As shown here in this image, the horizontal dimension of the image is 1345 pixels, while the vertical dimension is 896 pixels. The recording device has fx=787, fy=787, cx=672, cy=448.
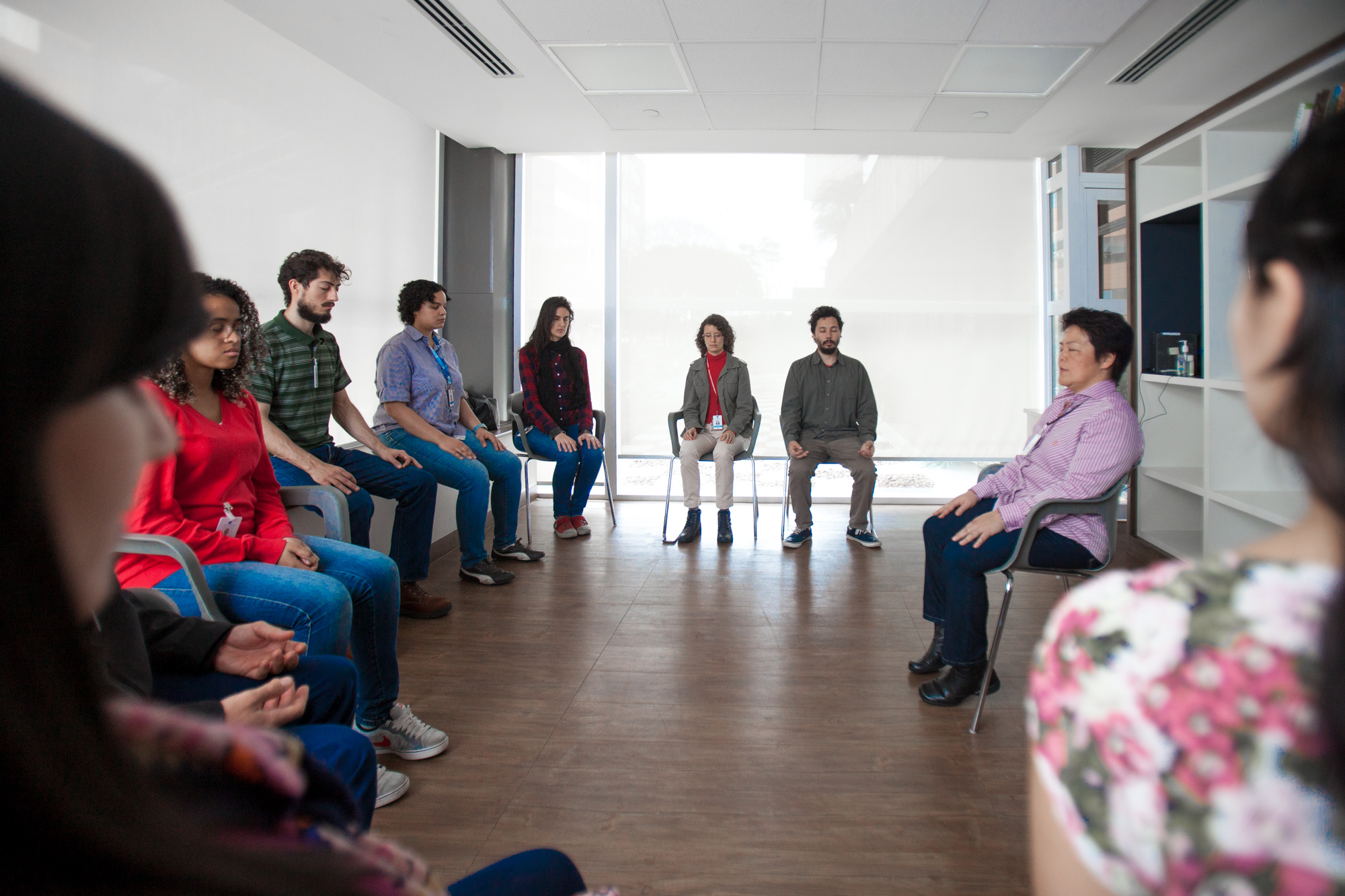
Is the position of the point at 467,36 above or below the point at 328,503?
above

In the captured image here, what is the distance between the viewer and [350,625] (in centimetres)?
210

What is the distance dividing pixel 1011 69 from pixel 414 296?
337 centimetres

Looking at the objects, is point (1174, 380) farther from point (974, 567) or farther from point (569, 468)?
point (569, 468)

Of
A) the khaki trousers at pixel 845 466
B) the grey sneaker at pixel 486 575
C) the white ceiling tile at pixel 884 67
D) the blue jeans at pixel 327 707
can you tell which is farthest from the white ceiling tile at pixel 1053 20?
the blue jeans at pixel 327 707

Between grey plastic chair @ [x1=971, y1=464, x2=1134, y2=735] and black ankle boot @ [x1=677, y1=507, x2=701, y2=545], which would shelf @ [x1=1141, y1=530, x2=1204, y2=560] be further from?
black ankle boot @ [x1=677, y1=507, x2=701, y2=545]

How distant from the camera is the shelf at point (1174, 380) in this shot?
380 cm

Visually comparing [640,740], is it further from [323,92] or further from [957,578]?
[323,92]

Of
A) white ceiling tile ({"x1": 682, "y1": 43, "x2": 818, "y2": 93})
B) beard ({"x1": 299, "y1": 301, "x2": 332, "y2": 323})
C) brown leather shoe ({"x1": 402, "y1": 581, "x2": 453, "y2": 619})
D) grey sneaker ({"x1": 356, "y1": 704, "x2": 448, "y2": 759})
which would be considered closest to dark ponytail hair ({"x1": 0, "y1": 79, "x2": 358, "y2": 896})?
grey sneaker ({"x1": 356, "y1": 704, "x2": 448, "y2": 759})

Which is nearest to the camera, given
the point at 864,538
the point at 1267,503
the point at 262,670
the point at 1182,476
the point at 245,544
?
Answer: the point at 262,670

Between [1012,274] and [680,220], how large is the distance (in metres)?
2.53

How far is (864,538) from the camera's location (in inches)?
184

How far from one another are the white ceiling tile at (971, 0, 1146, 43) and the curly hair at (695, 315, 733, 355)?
7.01 feet

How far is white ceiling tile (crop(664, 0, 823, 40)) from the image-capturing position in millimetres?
3471

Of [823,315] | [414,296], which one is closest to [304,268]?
[414,296]
